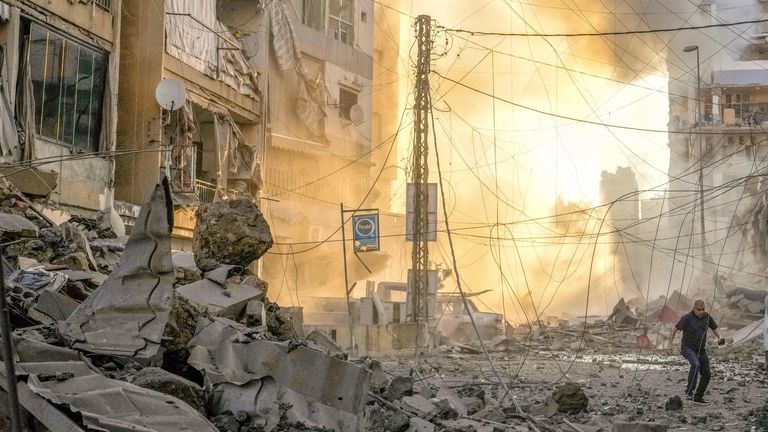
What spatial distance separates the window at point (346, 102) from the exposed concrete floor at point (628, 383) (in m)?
13.9

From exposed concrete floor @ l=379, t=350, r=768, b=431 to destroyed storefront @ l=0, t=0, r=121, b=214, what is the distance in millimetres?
7398

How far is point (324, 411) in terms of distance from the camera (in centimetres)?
868

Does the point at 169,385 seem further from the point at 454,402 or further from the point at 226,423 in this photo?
the point at 454,402

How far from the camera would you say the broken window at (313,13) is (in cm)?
3659

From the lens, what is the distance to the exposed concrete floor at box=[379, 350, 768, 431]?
12445 millimetres

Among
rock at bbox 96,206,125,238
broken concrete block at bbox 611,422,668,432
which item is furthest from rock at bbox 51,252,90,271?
broken concrete block at bbox 611,422,668,432

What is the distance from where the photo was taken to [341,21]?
1521 inches

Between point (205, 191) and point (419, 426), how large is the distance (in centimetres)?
1780

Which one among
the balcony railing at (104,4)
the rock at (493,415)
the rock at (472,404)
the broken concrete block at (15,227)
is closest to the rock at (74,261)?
the broken concrete block at (15,227)

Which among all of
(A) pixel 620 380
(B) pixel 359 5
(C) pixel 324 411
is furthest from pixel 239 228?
(B) pixel 359 5

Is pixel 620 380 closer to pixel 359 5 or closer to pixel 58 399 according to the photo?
pixel 58 399

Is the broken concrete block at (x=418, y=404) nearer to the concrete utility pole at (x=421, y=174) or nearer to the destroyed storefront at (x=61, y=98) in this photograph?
the destroyed storefront at (x=61, y=98)

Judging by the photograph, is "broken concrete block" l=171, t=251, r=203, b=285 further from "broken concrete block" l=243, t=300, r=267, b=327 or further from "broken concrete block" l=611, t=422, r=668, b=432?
"broken concrete block" l=611, t=422, r=668, b=432

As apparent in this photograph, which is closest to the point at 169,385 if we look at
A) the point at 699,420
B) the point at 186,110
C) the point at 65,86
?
the point at 699,420
